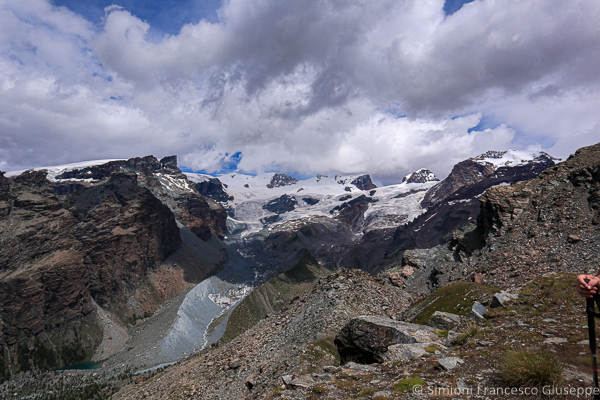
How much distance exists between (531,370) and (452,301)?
62.1 ft

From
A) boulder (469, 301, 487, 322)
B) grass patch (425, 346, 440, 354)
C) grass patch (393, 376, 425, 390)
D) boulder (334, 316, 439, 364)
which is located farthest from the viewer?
boulder (334, 316, 439, 364)

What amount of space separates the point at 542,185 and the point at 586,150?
9.04m

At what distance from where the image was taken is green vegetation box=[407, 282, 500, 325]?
23.4 metres

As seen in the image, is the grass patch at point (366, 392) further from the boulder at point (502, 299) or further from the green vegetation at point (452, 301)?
the green vegetation at point (452, 301)

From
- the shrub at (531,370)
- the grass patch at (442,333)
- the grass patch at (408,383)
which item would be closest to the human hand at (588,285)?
the shrub at (531,370)

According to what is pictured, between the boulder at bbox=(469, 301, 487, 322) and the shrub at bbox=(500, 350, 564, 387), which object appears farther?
the boulder at bbox=(469, 301, 487, 322)

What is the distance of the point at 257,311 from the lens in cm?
19662

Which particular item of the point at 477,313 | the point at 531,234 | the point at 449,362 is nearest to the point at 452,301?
the point at 477,313

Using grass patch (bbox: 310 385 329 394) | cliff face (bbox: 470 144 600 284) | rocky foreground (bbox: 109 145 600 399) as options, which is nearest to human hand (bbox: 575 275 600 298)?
rocky foreground (bbox: 109 145 600 399)

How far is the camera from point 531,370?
8.64 m

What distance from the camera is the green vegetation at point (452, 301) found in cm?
2344

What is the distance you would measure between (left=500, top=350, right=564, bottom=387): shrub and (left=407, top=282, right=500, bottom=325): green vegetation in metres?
13.9

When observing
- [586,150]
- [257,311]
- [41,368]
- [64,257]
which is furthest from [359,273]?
[64,257]

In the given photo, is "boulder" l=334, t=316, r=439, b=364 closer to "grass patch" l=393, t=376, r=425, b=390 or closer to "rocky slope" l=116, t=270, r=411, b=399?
"rocky slope" l=116, t=270, r=411, b=399
